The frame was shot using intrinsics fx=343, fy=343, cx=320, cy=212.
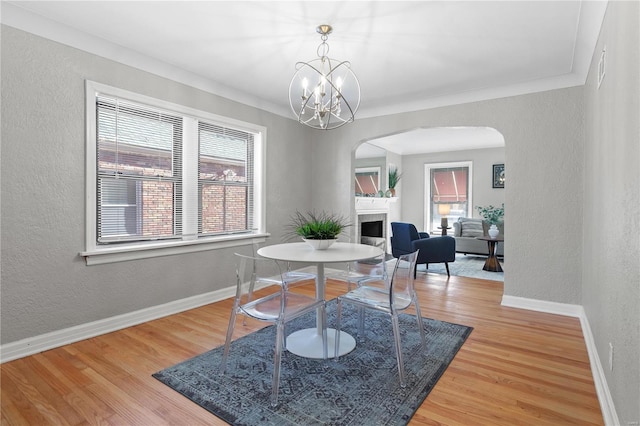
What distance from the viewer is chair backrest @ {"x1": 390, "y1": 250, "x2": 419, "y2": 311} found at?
7.70ft

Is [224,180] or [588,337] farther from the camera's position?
[224,180]

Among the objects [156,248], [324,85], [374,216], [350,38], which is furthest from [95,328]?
[374,216]

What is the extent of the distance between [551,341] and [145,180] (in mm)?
3846

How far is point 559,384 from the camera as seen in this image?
215 centimetres

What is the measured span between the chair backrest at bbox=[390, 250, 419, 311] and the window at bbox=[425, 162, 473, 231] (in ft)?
20.2

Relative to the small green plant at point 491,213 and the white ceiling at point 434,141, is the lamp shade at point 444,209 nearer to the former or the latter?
the small green plant at point 491,213

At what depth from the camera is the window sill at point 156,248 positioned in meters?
2.90

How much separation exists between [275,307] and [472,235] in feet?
20.0

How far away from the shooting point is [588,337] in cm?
276

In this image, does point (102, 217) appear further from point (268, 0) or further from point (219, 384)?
point (268, 0)

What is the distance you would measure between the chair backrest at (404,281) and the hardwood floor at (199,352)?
1.73ft

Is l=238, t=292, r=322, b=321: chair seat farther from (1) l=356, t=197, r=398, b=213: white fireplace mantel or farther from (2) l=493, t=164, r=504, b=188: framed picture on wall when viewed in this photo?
(2) l=493, t=164, r=504, b=188: framed picture on wall

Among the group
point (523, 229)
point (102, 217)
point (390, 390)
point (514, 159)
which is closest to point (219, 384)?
point (390, 390)

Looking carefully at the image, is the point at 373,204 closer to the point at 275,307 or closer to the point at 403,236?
the point at 403,236
